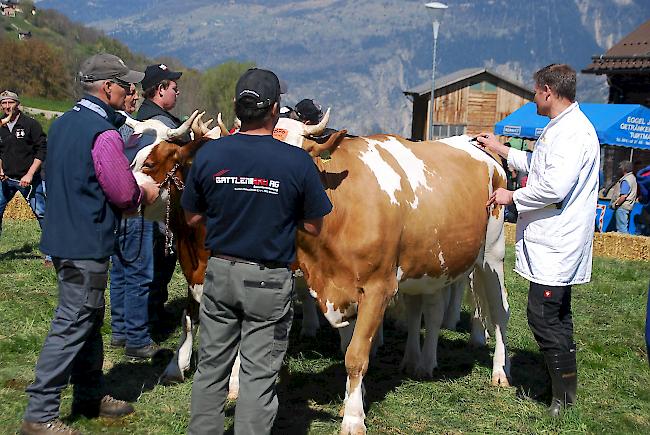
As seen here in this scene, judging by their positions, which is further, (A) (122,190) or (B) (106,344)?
(B) (106,344)

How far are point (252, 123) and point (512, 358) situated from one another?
4.34 meters

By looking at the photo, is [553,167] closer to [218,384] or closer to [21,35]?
[218,384]

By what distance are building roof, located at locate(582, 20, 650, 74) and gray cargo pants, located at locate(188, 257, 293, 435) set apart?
20.6m

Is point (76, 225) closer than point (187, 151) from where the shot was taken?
Yes

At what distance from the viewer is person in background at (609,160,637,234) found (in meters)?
15.6

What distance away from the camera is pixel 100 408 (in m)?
5.09

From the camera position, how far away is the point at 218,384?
4.00 m

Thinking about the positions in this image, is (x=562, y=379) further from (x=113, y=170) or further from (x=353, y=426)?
(x=113, y=170)

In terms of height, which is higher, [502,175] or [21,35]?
[21,35]

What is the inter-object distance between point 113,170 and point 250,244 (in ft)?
3.75

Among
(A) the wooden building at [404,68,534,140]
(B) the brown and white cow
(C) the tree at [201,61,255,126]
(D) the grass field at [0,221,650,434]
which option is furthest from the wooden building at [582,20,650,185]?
(C) the tree at [201,61,255,126]

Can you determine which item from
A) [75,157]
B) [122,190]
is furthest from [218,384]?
[75,157]

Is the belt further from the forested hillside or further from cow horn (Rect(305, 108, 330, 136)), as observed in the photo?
the forested hillside

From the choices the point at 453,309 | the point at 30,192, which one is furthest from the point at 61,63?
the point at 453,309
